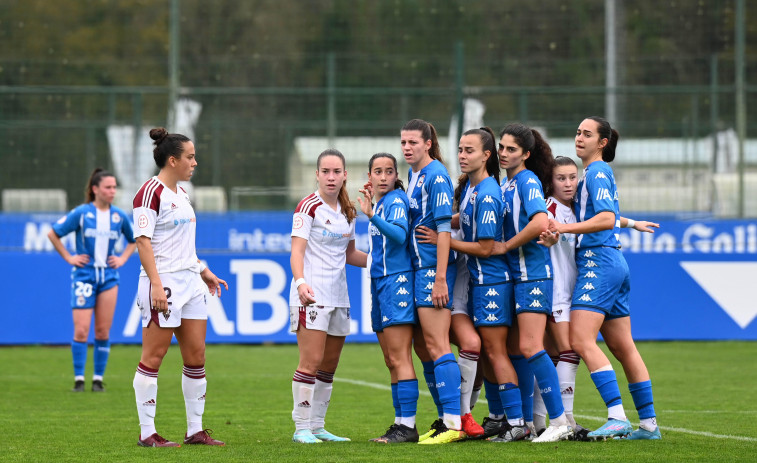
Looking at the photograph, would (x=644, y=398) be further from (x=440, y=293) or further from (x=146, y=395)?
(x=146, y=395)

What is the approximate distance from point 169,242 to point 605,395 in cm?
307

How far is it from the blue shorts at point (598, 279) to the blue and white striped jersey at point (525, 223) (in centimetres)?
23

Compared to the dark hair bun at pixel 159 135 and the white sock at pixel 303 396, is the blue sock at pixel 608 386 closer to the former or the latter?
the white sock at pixel 303 396

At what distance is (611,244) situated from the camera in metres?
7.58

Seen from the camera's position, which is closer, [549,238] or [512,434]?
[549,238]

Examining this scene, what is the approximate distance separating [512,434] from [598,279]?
1.17m

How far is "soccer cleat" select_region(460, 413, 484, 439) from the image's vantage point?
757 cm

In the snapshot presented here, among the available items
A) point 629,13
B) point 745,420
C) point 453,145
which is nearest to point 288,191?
point 453,145

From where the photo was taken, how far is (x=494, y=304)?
7.39m

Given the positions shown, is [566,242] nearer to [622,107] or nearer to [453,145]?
[453,145]

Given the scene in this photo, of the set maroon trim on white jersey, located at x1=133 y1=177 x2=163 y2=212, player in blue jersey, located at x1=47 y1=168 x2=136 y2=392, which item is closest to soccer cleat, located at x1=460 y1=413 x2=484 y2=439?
maroon trim on white jersey, located at x1=133 y1=177 x2=163 y2=212

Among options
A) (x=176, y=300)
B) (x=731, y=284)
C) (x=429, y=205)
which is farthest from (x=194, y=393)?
(x=731, y=284)

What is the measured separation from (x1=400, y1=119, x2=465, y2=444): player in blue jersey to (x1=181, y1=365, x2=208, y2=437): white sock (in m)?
1.50

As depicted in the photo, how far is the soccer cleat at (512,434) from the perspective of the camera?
7.45 m
